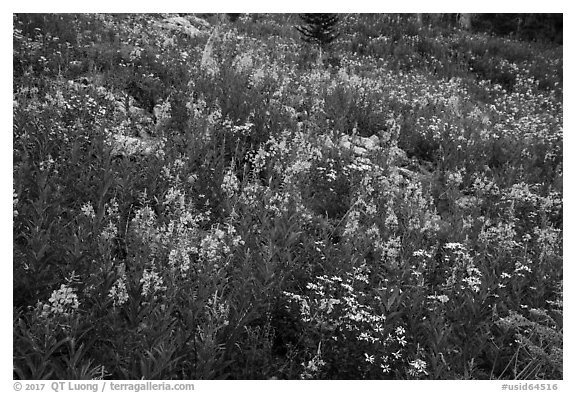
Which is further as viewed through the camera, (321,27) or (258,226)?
(321,27)

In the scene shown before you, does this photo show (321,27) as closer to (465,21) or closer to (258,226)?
(258,226)

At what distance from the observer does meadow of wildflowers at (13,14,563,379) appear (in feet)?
11.3

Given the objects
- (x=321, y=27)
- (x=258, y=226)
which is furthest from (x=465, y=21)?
(x=258, y=226)

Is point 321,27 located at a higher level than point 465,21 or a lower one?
lower

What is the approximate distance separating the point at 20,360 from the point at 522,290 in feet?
14.8

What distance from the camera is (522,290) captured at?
15.6ft

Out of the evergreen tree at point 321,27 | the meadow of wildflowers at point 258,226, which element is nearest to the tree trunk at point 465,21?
the evergreen tree at point 321,27

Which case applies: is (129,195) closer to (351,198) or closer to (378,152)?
(351,198)

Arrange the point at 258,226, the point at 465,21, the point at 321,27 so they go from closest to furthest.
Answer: the point at 258,226, the point at 321,27, the point at 465,21

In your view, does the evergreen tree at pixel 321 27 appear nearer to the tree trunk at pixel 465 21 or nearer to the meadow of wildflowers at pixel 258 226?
the meadow of wildflowers at pixel 258 226

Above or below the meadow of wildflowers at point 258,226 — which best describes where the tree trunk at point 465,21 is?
above

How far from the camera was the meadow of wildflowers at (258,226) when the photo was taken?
11.3 ft

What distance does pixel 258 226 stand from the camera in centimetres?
467

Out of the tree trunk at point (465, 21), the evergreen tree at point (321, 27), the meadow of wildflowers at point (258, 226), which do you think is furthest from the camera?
the tree trunk at point (465, 21)
